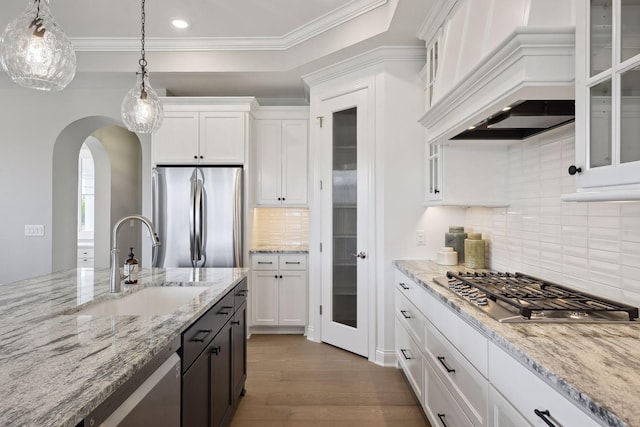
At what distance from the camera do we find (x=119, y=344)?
1142mm

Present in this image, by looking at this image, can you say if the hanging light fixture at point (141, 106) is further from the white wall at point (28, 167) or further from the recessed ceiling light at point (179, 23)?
the white wall at point (28, 167)

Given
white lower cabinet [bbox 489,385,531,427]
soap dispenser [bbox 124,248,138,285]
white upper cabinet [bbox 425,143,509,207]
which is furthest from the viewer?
white upper cabinet [bbox 425,143,509,207]

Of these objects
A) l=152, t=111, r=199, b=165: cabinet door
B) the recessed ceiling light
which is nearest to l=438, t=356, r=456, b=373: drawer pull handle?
l=152, t=111, r=199, b=165: cabinet door

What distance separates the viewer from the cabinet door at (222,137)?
13.3 feet

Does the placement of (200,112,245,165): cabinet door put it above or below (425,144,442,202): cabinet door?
above

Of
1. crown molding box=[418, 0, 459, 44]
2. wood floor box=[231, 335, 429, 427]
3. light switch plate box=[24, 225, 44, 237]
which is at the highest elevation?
crown molding box=[418, 0, 459, 44]

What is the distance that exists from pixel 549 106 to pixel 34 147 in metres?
4.95

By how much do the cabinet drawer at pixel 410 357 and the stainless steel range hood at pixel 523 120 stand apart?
142cm

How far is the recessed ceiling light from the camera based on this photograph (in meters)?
3.31

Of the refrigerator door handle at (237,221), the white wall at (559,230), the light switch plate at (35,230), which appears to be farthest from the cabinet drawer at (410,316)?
the light switch plate at (35,230)

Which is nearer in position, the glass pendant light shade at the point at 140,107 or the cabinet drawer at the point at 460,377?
the cabinet drawer at the point at 460,377

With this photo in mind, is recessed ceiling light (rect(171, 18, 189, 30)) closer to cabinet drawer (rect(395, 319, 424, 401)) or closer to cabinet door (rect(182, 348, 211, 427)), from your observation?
cabinet door (rect(182, 348, 211, 427))

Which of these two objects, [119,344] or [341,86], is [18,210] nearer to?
[341,86]

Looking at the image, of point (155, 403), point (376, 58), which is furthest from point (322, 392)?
point (376, 58)
